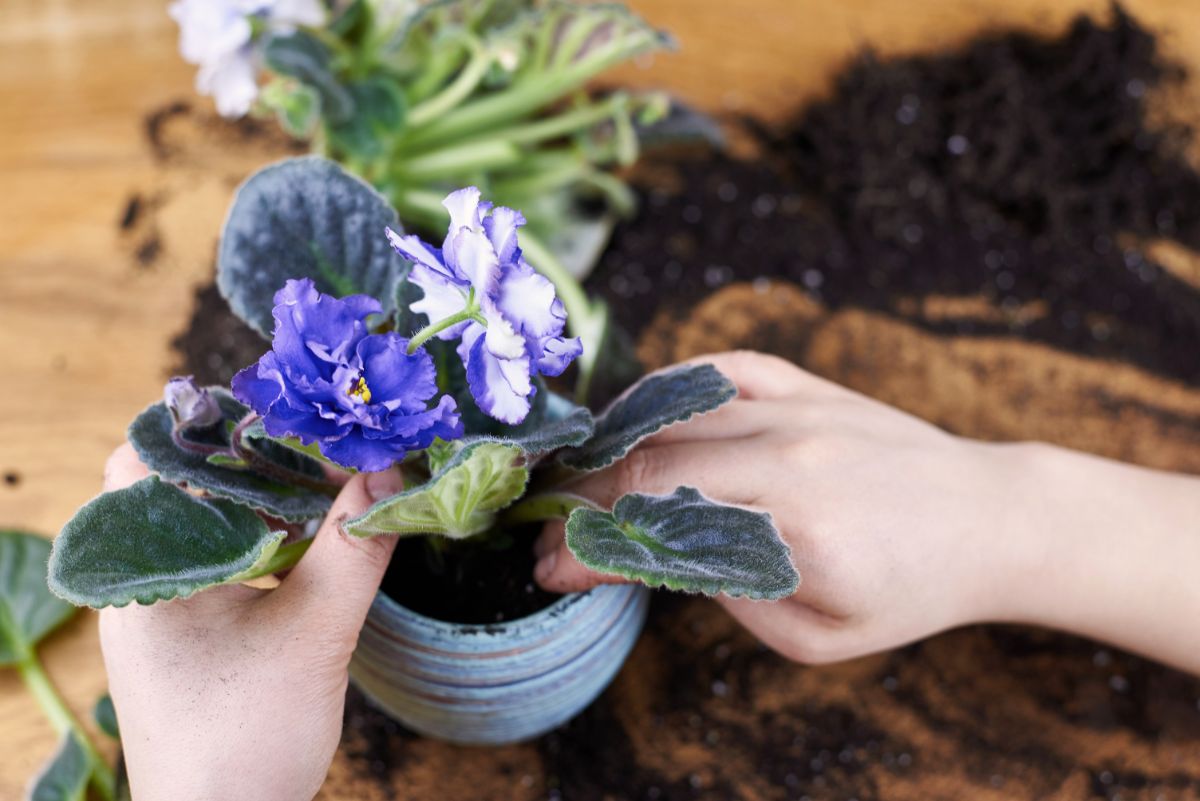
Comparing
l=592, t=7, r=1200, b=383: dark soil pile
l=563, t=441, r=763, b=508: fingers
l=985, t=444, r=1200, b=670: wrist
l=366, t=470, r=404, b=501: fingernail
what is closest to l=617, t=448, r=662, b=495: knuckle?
l=563, t=441, r=763, b=508: fingers

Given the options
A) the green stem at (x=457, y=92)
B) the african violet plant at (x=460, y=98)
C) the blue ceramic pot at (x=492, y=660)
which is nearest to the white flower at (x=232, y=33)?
the african violet plant at (x=460, y=98)

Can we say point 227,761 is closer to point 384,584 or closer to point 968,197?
point 384,584

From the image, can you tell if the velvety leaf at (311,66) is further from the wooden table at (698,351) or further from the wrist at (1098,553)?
the wrist at (1098,553)

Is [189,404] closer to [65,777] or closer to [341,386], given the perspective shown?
[341,386]

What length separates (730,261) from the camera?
1010 mm

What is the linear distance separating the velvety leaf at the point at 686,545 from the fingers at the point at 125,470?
0.76 feet

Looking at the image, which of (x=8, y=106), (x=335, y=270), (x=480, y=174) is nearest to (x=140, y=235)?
Result: (x=8, y=106)

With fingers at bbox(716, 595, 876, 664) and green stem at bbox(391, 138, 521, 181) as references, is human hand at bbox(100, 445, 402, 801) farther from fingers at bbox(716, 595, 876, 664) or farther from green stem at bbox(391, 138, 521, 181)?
green stem at bbox(391, 138, 521, 181)

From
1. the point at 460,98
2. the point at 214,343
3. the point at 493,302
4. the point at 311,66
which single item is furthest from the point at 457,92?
the point at 493,302

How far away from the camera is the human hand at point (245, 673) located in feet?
1.71

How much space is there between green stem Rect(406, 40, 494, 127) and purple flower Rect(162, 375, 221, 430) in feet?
1.43

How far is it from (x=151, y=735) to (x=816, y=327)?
636 millimetres

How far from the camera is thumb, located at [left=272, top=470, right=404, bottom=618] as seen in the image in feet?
1.76

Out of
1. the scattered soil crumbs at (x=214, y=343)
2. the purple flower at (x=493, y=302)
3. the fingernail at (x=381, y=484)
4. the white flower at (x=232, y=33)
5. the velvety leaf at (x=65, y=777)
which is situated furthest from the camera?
the scattered soil crumbs at (x=214, y=343)
